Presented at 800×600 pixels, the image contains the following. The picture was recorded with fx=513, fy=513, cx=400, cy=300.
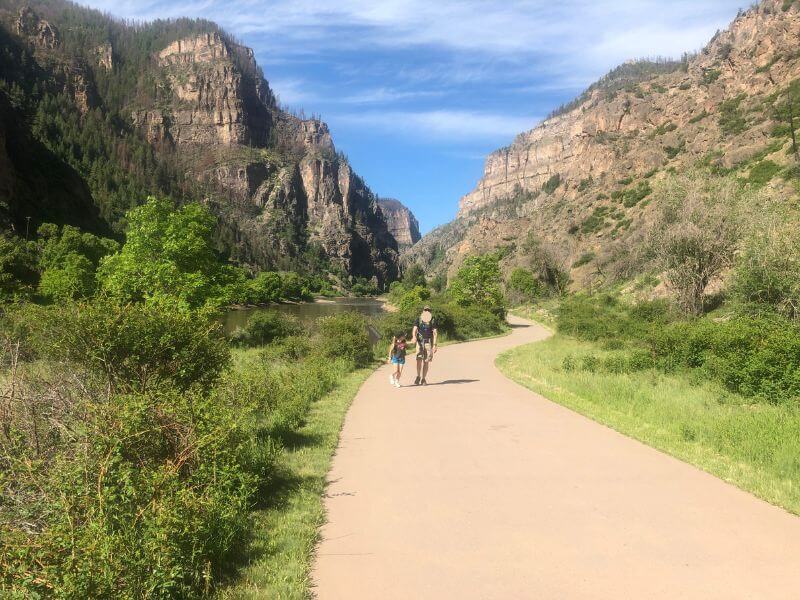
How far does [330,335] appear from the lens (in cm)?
1959

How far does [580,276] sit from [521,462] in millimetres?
64720

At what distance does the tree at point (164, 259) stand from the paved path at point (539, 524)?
815 inches

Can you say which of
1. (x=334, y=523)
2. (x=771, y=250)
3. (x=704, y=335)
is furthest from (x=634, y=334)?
(x=334, y=523)

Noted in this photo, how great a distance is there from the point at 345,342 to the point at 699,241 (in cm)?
1867

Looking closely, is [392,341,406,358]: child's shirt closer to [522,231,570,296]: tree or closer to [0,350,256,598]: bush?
[0,350,256,598]: bush

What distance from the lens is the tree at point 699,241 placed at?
2511 centimetres

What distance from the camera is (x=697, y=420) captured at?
8.99 meters

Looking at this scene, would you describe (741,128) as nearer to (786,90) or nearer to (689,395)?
(786,90)

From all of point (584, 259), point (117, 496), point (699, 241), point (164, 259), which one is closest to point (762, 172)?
point (699, 241)

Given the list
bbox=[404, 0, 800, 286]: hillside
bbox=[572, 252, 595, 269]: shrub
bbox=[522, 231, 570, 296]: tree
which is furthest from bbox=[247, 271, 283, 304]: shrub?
bbox=[572, 252, 595, 269]: shrub

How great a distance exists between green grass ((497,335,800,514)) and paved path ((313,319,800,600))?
0.41 m

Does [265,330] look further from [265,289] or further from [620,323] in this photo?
[265,289]

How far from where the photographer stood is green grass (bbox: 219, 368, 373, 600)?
3811 millimetres

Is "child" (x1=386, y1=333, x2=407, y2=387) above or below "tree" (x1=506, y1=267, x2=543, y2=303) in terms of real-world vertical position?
below
